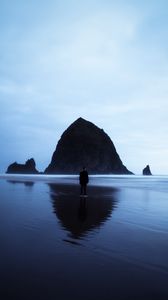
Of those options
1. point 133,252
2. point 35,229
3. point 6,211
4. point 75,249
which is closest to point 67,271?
point 75,249

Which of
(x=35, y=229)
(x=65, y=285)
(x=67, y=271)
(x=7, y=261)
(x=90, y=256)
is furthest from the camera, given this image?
(x=35, y=229)

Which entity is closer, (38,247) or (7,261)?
(7,261)

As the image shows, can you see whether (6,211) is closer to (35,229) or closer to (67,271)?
(35,229)

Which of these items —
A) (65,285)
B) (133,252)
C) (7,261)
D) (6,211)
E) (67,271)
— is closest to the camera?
(65,285)

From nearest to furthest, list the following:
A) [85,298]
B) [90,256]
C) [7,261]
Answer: [85,298] < [7,261] < [90,256]

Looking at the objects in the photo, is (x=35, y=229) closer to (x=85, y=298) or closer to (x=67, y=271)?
(x=67, y=271)

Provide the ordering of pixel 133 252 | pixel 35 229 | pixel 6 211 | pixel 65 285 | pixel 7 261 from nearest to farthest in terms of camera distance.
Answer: pixel 65 285
pixel 7 261
pixel 133 252
pixel 35 229
pixel 6 211

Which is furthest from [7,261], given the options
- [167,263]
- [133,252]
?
[167,263]

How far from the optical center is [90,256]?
7117 mm

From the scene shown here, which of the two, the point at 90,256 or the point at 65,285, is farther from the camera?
the point at 90,256

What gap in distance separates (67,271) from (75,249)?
5.73 feet

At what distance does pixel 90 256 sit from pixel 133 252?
1.28 m

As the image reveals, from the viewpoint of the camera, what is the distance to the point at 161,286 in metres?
5.37

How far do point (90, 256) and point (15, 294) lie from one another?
8.64ft
